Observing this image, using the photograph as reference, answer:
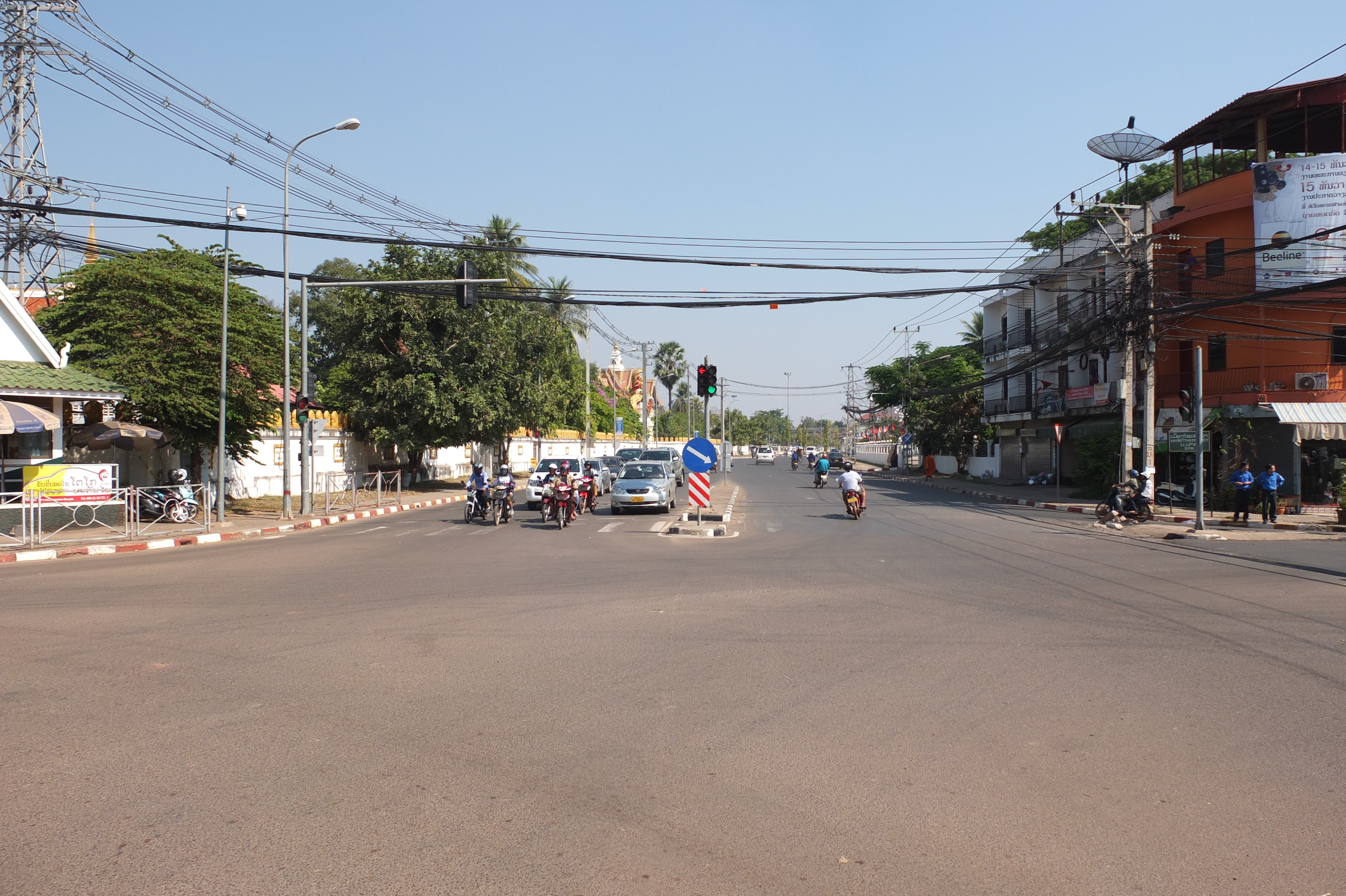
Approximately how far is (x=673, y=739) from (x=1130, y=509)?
72.4ft

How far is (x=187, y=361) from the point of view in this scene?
23.6 meters

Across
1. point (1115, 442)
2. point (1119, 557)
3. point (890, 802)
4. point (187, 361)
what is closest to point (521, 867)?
point (890, 802)

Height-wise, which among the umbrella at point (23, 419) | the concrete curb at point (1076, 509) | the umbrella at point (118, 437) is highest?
the umbrella at point (23, 419)

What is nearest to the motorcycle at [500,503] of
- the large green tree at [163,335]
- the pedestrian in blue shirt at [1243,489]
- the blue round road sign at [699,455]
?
the blue round road sign at [699,455]

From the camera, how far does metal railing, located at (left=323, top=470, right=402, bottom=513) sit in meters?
31.8

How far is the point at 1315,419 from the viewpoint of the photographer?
91.7 feet

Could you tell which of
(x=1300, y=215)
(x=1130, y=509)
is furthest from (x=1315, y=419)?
(x=1130, y=509)

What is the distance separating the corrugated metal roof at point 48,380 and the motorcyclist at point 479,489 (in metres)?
8.47

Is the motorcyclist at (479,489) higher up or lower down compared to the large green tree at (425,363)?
lower down

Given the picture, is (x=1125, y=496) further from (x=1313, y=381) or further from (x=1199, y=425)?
(x=1313, y=381)

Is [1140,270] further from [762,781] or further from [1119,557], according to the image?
[762,781]

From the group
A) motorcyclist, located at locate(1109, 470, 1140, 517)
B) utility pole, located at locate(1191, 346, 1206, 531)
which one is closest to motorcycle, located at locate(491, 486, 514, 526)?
motorcyclist, located at locate(1109, 470, 1140, 517)

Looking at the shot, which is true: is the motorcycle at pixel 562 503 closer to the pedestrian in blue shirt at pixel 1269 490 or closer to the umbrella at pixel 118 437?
the umbrella at pixel 118 437

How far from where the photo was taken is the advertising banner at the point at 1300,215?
2841 centimetres
